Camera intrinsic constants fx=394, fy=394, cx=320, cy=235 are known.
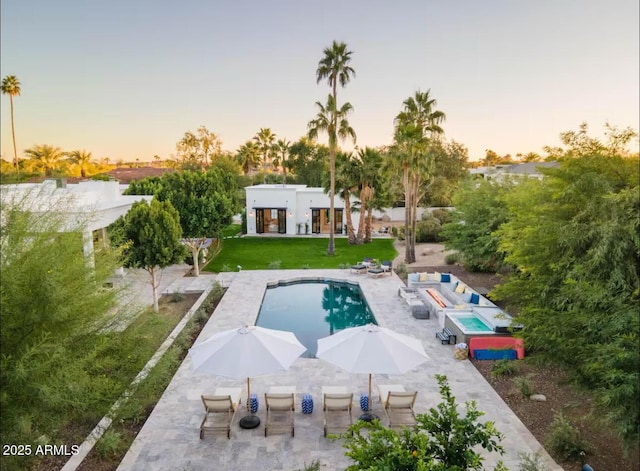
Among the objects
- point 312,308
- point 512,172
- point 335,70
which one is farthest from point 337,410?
point 512,172

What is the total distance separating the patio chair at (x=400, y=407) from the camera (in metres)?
9.06

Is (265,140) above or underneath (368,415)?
above

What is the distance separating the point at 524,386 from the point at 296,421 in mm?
5981

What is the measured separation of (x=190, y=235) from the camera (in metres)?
21.6

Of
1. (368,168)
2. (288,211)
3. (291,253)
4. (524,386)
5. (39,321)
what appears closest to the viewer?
(39,321)

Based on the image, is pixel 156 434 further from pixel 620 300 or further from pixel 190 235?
pixel 190 235

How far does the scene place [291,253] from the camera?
97.0ft

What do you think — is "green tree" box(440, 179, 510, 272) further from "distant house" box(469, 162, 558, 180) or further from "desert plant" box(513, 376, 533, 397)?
"desert plant" box(513, 376, 533, 397)

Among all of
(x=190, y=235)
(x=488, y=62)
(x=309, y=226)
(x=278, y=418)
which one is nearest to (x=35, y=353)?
(x=278, y=418)

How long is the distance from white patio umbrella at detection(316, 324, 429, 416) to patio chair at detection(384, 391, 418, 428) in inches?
22.8

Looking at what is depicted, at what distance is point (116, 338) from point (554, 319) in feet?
24.5

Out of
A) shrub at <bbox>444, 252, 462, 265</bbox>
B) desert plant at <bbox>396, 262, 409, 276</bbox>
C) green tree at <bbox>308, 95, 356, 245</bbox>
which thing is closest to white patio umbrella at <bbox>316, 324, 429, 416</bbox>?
desert plant at <bbox>396, 262, 409, 276</bbox>

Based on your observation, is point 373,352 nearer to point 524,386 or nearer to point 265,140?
point 524,386

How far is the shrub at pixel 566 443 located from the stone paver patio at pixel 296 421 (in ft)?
0.87
